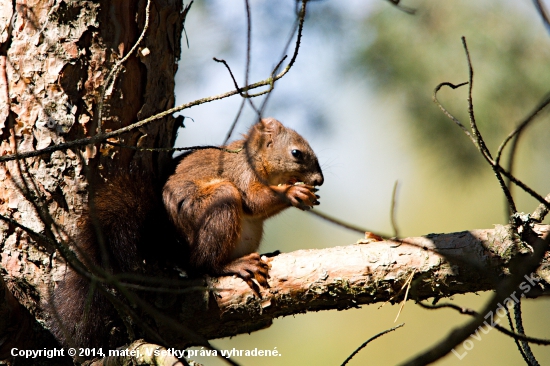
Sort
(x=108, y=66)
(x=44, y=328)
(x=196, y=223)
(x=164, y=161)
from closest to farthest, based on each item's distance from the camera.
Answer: (x=44, y=328) → (x=108, y=66) → (x=196, y=223) → (x=164, y=161)

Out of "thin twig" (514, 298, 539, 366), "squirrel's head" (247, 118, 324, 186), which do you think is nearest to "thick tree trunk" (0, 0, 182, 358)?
"squirrel's head" (247, 118, 324, 186)

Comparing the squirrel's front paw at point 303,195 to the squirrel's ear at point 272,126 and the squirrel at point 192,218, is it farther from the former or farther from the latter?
the squirrel's ear at point 272,126

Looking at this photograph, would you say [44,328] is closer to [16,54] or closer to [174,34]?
[16,54]

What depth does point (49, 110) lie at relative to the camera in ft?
5.70

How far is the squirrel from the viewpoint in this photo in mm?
1680

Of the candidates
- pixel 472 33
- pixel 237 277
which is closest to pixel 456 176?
pixel 472 33

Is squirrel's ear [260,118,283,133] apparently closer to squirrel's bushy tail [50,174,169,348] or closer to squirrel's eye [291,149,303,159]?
squirrel's eye [291,149,303,159]

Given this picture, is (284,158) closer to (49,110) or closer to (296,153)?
(296,153)

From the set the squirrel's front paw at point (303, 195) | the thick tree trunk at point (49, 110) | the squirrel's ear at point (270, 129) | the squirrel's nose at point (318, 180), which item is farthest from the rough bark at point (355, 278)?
the squirrel's ear at point (270, 129)

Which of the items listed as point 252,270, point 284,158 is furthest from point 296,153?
point 252,270

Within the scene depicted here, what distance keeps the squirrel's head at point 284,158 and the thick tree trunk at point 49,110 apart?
34.4 inches

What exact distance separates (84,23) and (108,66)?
162 mm

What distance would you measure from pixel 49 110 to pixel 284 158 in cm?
117

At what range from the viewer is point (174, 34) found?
2082 millimetres
